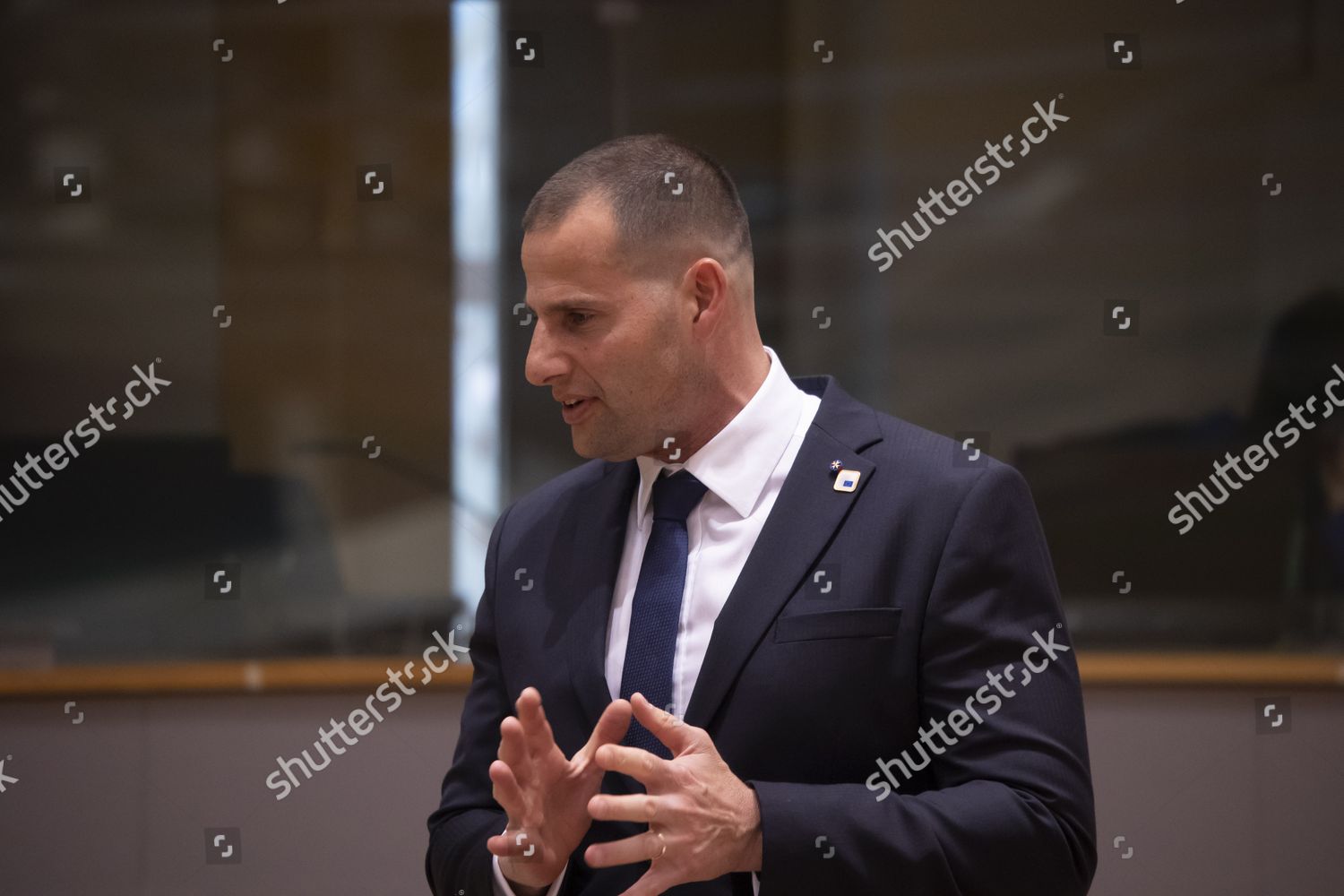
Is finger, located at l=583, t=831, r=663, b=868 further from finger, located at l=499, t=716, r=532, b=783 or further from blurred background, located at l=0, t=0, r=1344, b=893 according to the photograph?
blurred background, located at l=0, t=0, r=1344, b=893

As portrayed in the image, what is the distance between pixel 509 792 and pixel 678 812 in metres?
0.20

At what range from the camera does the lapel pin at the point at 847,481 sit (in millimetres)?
1501

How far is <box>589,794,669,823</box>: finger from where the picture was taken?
1229 mm

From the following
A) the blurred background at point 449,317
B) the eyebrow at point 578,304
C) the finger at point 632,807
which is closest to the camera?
the finger at point 632,807

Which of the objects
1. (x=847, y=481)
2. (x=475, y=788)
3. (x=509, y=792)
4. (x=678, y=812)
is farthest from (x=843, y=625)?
(x=475, y=788)

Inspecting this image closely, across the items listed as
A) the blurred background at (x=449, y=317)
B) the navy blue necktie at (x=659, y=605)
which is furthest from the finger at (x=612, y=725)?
the blurred background at (x=449, y=317)

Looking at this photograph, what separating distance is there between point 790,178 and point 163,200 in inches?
63.7

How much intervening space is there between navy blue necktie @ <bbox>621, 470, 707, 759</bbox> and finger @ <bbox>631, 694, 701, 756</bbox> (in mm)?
127

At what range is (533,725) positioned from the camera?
1.32 m

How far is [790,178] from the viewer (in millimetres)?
3248

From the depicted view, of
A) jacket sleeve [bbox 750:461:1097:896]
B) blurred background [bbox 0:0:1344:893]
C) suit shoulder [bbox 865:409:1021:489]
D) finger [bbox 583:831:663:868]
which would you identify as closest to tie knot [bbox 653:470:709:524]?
suit shoulder [bbox 865:409:1021:489]

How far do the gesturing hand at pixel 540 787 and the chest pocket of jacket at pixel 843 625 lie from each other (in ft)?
0.73

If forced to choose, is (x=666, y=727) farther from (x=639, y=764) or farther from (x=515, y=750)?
(x=515, y=750)

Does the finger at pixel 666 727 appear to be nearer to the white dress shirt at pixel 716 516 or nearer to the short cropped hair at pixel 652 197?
the white dress shirt at pixel 716 516
